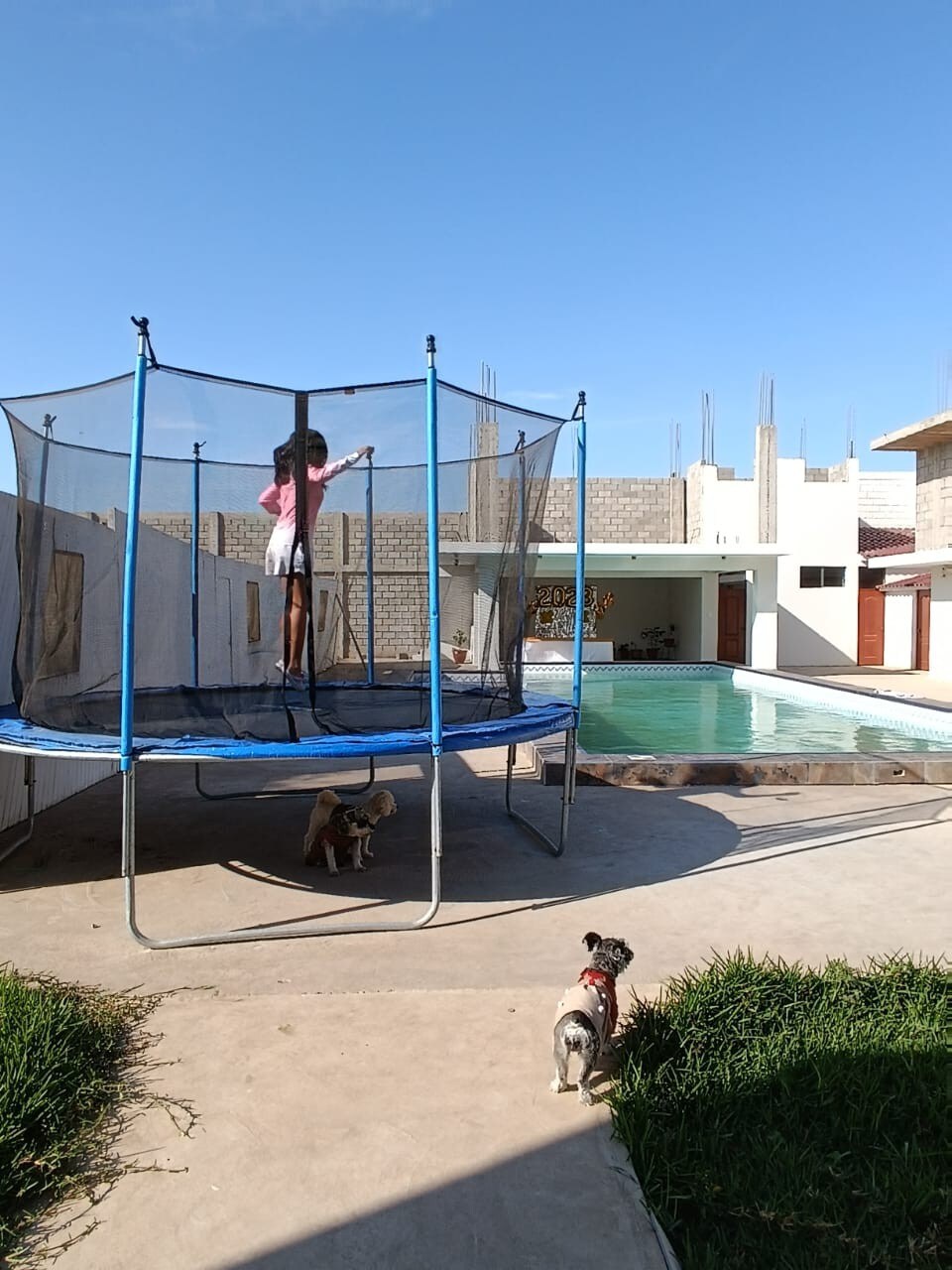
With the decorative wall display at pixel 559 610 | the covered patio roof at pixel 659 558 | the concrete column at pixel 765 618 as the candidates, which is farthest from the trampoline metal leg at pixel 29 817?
the decorative wall display at pixel 559 610

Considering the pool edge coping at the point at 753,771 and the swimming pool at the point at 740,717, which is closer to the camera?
the pool edge coping at the point at 753,771

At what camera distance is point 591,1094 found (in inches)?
88.9

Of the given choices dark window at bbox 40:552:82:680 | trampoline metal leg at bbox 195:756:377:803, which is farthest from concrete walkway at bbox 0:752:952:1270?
dark window at bbox 40:552:82:680

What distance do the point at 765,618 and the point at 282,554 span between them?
47.6ft

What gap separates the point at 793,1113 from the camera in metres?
2.15

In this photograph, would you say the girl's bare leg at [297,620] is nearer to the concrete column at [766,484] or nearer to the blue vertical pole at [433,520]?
the blue vertical pole at [433,520]

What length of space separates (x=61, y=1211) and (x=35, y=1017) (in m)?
0.73

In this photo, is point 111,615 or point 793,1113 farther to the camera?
point 111,615

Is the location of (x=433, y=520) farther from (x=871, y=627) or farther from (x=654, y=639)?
(x=654, y=639)

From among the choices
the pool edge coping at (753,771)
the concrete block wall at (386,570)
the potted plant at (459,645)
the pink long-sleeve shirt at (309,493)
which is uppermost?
the pink long-sleeve shirt at (309,493)

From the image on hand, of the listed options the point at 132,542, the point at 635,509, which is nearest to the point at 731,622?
the point at 635,509

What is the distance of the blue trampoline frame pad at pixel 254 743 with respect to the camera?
11.1 feet

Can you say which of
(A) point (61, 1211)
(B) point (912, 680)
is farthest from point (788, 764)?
(B) point (912, 680)

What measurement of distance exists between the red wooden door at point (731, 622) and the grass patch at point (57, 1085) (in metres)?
17.8
